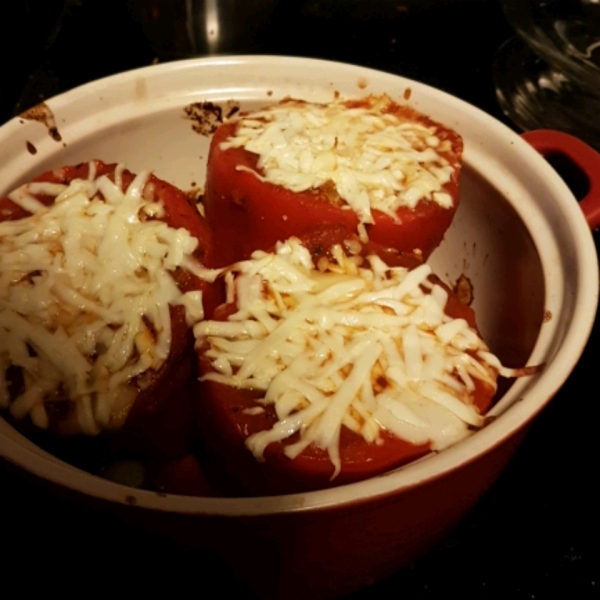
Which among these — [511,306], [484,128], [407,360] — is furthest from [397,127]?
[407,360]

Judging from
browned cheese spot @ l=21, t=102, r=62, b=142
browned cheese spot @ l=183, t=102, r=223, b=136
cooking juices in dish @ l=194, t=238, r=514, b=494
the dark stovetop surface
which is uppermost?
browned cheese spot @ l=21, t=102, r=62, b=142

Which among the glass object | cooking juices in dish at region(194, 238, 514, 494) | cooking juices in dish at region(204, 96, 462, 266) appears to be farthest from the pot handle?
the glass object

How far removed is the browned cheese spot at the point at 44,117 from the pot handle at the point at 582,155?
70 centimetres

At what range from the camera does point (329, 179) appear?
924mm

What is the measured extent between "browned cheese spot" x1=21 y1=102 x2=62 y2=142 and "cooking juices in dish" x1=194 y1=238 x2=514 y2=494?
1.30ft

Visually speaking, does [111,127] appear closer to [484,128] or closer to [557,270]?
[484,128]

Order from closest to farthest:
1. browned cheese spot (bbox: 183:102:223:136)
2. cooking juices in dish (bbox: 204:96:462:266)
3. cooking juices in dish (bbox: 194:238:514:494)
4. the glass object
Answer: cooking juices in dish (bbox: 194:238:514:494)
cooking juices in dish (bbox: 204:96:462:266)
browned cheese spot (bbox: 183:102:223:136)
the glass object

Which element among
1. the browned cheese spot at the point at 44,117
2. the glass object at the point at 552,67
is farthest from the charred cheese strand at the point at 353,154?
the glass object at the point at 552,67

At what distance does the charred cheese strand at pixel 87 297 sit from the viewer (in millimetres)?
725

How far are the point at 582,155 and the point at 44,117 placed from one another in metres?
0.78

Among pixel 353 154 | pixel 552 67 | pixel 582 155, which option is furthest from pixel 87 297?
pixel 552 67

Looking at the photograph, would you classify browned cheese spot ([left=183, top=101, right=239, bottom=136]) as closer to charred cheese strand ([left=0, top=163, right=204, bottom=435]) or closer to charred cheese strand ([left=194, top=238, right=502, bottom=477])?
charred cheese strand ([left=0, top=163, right=204, bottom=435])

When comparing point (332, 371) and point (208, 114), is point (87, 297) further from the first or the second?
point (208, 114)

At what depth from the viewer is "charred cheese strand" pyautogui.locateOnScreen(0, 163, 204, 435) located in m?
0.73
